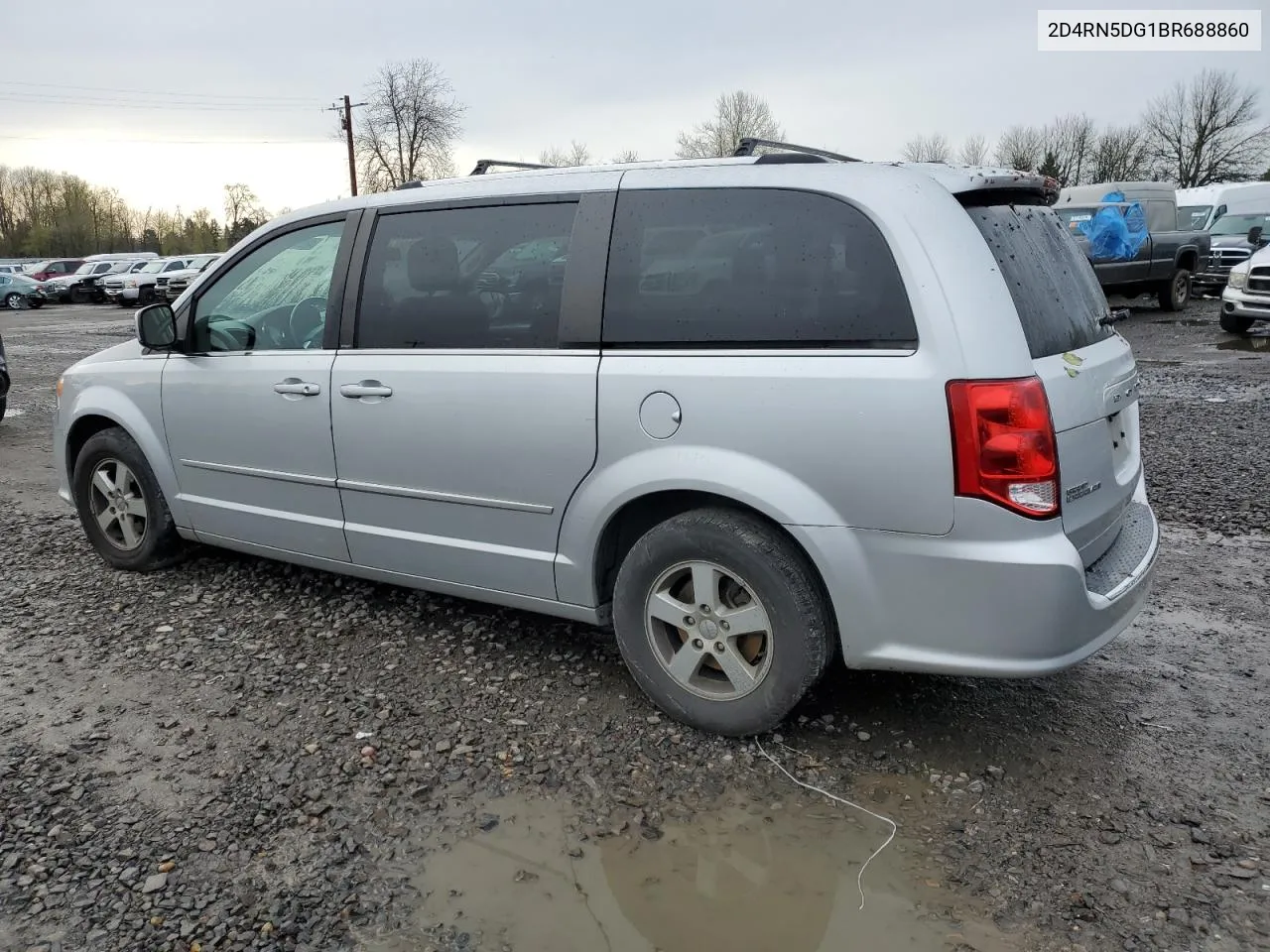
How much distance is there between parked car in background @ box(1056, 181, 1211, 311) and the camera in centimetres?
1758

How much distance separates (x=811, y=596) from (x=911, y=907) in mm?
909

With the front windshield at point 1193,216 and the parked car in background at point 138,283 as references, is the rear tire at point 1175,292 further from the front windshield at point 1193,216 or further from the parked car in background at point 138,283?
the parked car in background at point 138,283

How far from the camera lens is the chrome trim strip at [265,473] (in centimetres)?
417

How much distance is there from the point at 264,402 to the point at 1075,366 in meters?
3.13

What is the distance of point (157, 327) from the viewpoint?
4570 millimetres

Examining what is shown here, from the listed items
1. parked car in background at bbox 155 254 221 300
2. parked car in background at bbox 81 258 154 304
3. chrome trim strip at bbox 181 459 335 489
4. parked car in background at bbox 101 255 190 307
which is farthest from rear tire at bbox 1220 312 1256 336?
parked car in background at bbox 81 258 154 304

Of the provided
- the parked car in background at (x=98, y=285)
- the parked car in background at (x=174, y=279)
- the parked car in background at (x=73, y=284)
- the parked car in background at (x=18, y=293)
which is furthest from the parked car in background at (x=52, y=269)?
the parked car in background at (x=174, y=279)

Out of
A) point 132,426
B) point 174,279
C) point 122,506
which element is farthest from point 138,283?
point 132,426

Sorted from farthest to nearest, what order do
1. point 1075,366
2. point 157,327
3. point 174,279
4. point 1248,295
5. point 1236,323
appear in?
point 174,279
point 1236,323
point 1248,295
point 157,327
point 1075,366

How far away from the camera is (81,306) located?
37.5 meters

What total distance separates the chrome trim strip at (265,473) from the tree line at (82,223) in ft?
251

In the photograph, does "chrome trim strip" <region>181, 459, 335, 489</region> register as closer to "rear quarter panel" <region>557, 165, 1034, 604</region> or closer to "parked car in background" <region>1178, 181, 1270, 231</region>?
"rear quarter panel" <region>557, 165, 1034, 604</region>

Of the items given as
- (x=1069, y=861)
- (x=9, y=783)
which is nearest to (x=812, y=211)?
(x=1069, y=861)

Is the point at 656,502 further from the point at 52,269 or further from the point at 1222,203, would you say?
the point at 52,269
